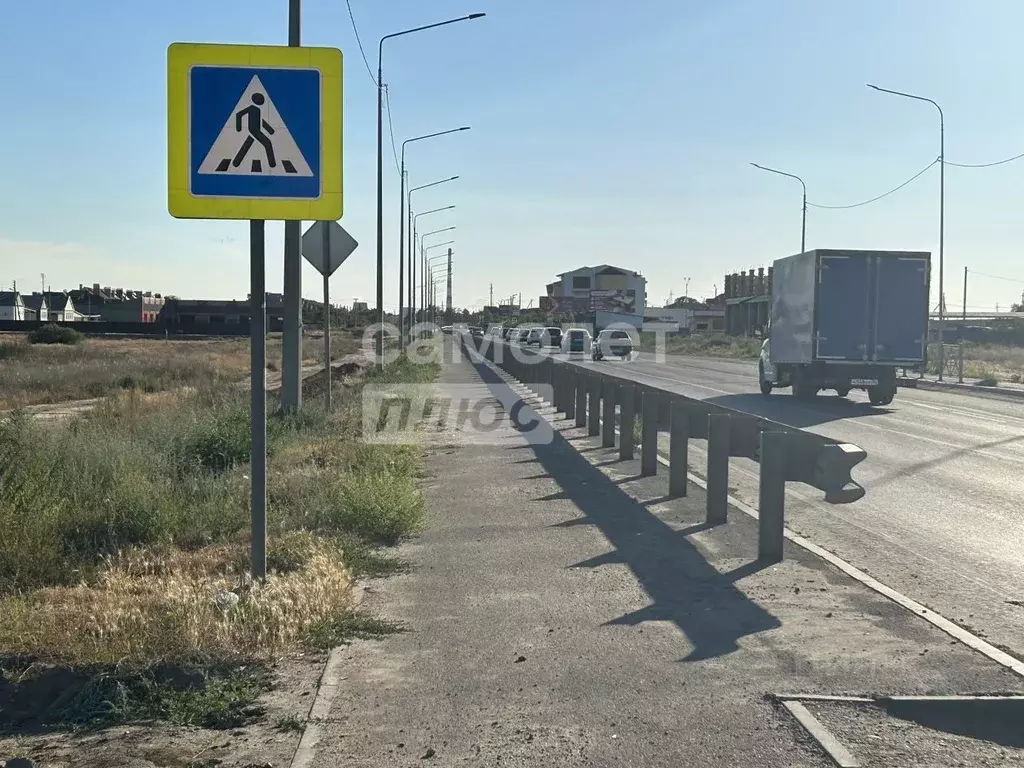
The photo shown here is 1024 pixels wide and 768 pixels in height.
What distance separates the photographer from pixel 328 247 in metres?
15.5

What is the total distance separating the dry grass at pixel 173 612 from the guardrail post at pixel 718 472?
3.54 metres

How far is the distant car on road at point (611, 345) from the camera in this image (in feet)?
177

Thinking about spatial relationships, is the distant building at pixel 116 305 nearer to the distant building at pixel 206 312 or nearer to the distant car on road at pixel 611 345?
the distant building at pixel 206 312

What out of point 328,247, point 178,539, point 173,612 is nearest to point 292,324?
point 328,247

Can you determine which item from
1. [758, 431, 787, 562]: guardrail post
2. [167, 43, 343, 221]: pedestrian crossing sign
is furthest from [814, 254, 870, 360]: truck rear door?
[167, 43, 343, 221]: pedestrian crossing sign

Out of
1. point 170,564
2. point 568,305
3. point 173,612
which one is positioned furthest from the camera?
point 568,305

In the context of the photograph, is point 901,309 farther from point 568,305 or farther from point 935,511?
point 568,305

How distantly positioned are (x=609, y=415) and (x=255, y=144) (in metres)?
9.13

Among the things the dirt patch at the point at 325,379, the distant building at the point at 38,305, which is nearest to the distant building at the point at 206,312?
the distant building at the point at 38,305

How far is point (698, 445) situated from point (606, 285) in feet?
462

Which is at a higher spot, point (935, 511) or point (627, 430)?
point (627, 430)

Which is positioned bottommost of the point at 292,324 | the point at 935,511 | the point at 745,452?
the point at 935,511

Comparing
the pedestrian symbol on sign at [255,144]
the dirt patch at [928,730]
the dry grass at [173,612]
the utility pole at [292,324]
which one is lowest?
the dirt patch at [928,730]

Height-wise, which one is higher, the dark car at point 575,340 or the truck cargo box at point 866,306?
the truck cargo box at point 866,306
